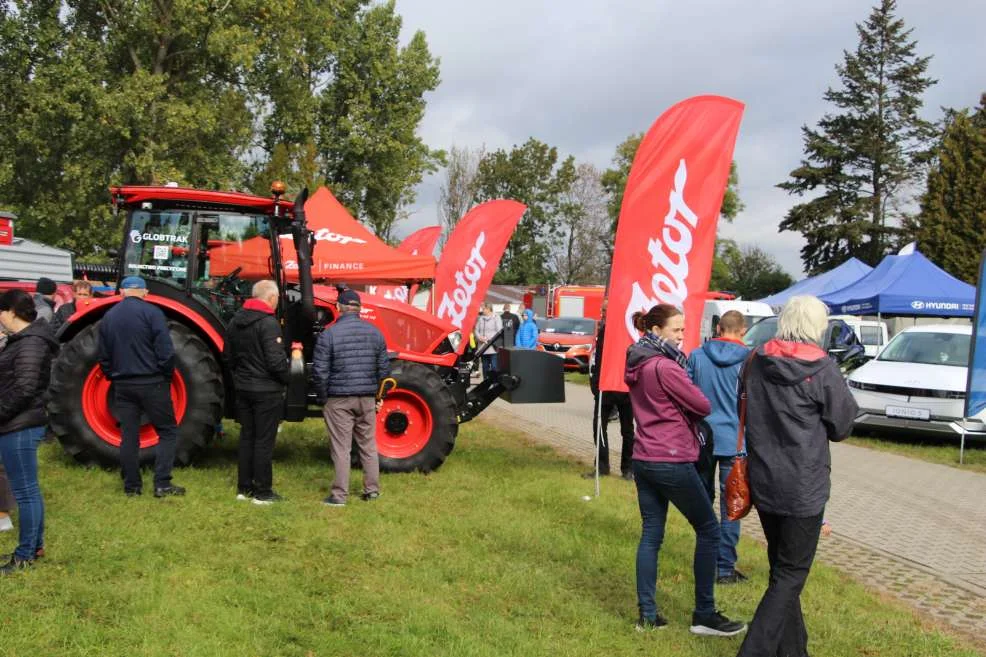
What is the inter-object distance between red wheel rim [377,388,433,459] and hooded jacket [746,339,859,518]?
484 centimetres

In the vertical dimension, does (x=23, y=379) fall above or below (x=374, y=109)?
below

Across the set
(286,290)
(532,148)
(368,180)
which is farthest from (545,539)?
(532,148)

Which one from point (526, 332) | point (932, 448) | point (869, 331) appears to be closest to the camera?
point (932, 448)

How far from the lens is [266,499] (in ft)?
23.1

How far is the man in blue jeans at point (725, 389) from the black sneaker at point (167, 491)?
4.20 meters

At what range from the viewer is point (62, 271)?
56.5 feet

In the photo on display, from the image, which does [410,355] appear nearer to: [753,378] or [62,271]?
[753,378]

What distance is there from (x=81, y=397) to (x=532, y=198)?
5534 centimetres

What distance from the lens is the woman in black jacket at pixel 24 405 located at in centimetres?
492

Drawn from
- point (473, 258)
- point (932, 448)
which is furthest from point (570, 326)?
point (932, 448)

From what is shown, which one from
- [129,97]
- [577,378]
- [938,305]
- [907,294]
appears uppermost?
[129,97]

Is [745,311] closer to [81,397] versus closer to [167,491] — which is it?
[81,397]

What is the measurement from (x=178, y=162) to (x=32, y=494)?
2364 centimetres

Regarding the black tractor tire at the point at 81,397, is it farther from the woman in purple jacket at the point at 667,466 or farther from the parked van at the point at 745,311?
the parked van at the point at 745,311
